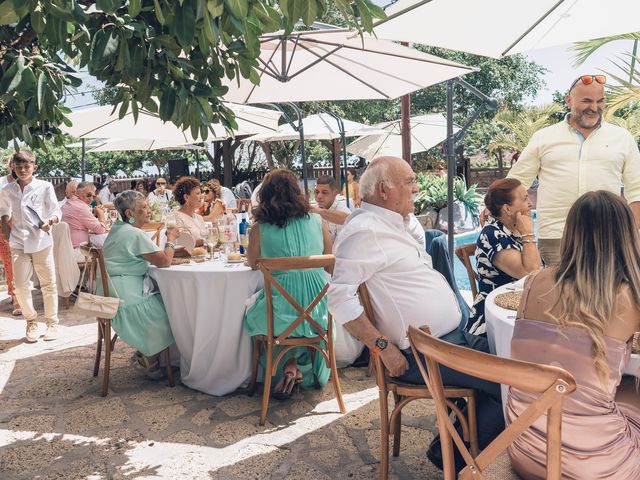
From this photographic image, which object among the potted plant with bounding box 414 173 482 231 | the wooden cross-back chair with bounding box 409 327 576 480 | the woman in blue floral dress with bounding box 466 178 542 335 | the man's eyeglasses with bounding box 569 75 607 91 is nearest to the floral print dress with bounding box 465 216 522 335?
the woman in blue floral dress with bounding box 466 178 542 335

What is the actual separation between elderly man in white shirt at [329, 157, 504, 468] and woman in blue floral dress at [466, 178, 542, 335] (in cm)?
44

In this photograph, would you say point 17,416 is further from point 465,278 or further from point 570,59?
point 465,278

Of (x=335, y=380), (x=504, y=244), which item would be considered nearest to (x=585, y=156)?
(x=504, y=244)

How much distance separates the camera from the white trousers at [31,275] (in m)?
5.63

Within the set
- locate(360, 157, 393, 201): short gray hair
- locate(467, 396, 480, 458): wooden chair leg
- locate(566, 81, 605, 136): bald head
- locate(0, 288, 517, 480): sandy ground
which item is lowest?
locate(0, 288, 517, 480): sandy ground

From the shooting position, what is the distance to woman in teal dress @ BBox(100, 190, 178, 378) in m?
4.00

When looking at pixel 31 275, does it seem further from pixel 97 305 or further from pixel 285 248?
pixel 285 248

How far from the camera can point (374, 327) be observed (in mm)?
2490

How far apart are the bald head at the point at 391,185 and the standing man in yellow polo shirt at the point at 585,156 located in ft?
4.47

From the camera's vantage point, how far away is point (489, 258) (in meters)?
3.03

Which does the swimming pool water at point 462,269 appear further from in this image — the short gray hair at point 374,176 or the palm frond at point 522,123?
the palm frond at point 522,123

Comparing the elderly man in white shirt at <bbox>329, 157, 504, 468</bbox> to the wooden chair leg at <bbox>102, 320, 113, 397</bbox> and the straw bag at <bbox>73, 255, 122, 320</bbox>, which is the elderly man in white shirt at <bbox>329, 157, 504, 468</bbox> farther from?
the wooden chair leg at <bbox>102, 320, 113, 397</bbox>

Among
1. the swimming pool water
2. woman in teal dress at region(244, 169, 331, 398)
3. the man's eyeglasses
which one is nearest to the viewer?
the man's eyeglasses

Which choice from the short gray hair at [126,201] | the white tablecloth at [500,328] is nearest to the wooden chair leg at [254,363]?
the short gray hair at [126,201]
